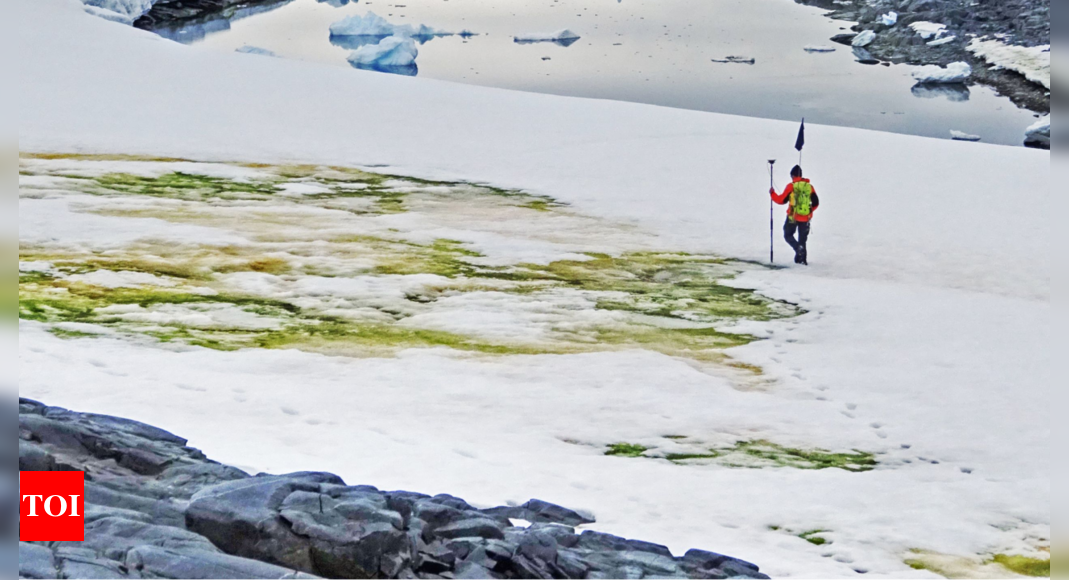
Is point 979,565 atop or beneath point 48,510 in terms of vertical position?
beneath

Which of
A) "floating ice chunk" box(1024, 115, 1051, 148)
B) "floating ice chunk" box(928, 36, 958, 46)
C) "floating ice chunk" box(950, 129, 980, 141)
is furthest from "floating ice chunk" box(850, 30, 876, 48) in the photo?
"floating ice chunk" box(1024, 115, 1051, 148)

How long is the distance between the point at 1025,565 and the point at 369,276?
8555 millimetres

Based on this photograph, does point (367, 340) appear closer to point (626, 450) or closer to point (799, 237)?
point (626, 450)

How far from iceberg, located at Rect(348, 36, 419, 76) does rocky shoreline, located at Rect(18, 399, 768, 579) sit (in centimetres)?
3903

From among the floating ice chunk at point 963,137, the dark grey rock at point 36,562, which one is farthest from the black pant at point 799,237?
the floating ice chunk at point 963,137

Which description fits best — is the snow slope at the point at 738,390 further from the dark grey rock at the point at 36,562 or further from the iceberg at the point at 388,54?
the iceberg at the point at 388,54

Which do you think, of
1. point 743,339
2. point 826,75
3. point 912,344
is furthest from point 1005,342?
point 826,75

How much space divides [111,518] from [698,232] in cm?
1293

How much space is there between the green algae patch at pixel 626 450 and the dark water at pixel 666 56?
29.2 metres

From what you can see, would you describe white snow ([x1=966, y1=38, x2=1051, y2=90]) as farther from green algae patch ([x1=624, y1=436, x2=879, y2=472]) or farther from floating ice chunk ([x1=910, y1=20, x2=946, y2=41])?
green algae patch ([x1=624, y1=436, x2=879, y2=472])

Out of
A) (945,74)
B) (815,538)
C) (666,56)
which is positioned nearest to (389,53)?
(666,56)

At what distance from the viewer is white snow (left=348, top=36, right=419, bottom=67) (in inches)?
1722

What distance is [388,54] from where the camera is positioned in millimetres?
44219

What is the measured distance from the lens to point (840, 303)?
12.8m
